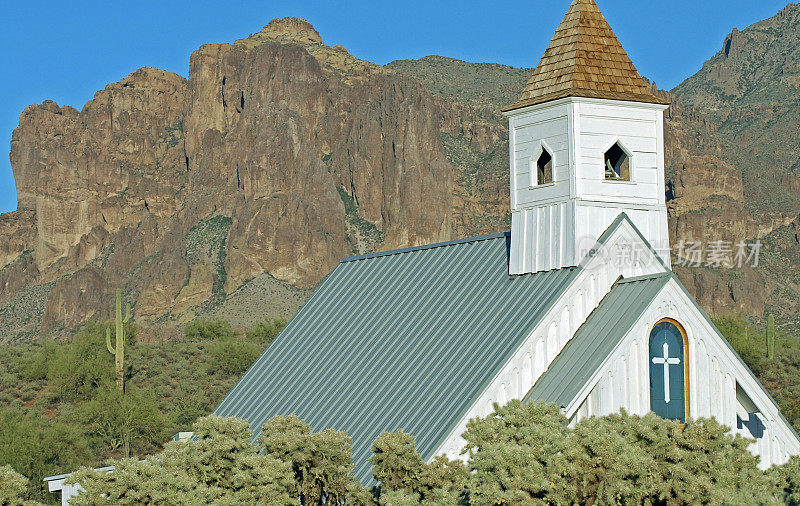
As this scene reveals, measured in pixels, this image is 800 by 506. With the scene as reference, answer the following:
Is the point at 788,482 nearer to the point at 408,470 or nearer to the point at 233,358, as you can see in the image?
the point at 408,470

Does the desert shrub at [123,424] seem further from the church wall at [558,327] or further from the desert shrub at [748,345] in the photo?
the church wall at [558,327]

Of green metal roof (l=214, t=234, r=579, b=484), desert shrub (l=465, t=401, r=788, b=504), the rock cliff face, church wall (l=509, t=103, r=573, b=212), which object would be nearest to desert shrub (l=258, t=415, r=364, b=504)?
green metal roof (l=214, t=234, r=579, b=484)

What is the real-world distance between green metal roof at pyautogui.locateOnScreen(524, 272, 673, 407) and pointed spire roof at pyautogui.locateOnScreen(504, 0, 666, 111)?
143 inches

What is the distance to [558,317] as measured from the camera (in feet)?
76.3

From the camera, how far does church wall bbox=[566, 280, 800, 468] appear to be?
72.9 ft

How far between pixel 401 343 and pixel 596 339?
4658 millimetres

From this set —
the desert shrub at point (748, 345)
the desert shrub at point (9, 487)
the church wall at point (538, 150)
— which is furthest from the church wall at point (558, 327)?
the desert shrub at point (748, 345)

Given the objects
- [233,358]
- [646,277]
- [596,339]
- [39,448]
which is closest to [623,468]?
[596,339]

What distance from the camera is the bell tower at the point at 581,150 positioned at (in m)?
24.3

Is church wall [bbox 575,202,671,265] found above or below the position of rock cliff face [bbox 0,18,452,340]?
below

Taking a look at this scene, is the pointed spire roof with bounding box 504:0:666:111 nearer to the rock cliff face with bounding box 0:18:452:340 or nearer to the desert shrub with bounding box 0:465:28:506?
the desert shrub with bounding box 0:465:28:506

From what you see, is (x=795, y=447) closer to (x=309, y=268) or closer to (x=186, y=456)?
(x=186, y=456)

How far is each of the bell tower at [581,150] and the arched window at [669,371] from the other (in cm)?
210

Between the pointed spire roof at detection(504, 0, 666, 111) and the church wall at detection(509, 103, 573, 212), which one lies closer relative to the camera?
the church wall at detection(509, 103, 573, 212)
